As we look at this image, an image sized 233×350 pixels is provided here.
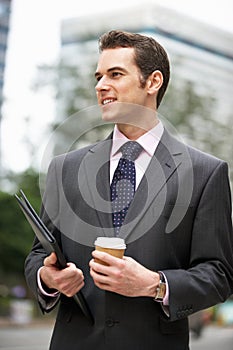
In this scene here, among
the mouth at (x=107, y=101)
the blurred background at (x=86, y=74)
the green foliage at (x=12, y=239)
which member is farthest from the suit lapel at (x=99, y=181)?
the green foliage at (x=12, y=239)

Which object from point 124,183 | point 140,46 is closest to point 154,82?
point 140,46

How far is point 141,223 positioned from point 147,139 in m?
0.20

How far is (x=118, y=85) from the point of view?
1191mm

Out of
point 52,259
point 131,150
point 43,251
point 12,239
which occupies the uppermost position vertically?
point 131,150

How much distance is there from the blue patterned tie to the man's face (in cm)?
7

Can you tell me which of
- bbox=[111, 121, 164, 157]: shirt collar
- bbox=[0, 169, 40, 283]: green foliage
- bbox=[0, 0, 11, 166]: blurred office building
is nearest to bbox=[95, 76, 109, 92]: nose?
bbox=[111, 121, 164, 157]: shirt collar

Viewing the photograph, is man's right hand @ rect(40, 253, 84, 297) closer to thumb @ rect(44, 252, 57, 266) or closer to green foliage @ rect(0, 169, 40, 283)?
thumb @ rect(44, 252, 57, 266)

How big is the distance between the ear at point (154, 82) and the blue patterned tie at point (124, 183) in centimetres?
12

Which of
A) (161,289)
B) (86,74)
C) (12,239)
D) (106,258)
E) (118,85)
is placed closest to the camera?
(106,258)

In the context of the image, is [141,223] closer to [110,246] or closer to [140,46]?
[110,246]

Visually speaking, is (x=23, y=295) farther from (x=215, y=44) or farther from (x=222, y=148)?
(x=215, y=44)

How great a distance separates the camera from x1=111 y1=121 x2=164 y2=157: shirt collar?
4.09 feet

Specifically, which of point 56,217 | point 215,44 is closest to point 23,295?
point 215,44

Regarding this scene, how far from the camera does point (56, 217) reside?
1243mm
